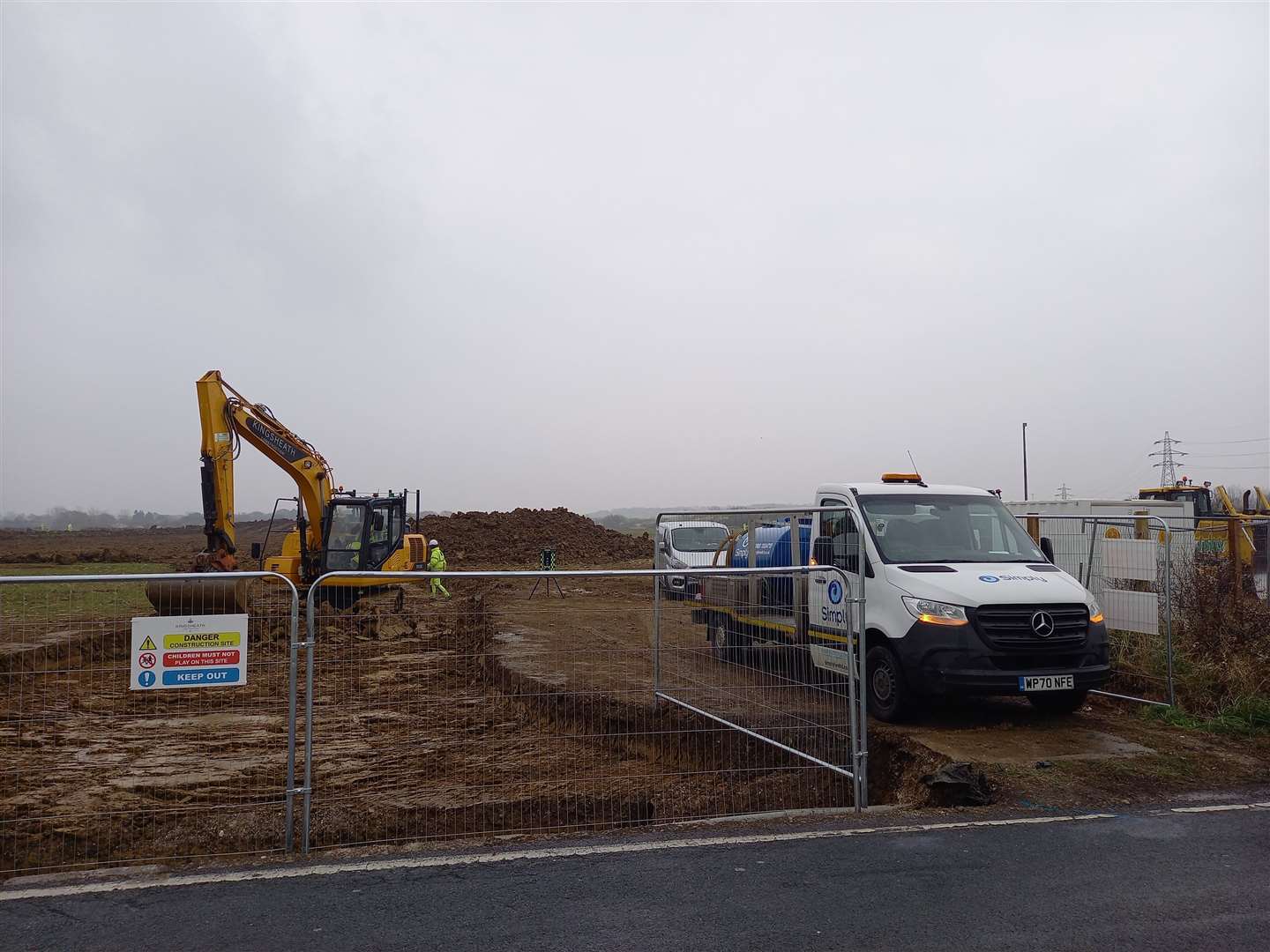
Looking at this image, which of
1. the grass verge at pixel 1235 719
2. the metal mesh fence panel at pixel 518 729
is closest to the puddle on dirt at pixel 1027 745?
the grass verge at pixel 1235 719

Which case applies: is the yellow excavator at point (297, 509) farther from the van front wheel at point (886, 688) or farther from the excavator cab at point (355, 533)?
the van front wheel at point (886, 688)

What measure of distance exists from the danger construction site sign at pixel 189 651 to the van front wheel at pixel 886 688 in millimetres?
5361

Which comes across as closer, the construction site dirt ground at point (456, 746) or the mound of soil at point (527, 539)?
the construction site dirt ground at point (456, 746)

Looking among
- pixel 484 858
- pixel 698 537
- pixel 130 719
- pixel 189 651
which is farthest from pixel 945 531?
pixel 130 719

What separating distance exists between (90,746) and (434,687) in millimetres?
2830

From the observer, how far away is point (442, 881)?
4996mm

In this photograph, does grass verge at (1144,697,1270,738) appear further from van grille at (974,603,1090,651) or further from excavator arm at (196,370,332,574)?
excavator arm at (196,370,332,574)

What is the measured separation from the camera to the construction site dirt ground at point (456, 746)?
6.06m

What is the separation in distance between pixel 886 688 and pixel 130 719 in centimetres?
618

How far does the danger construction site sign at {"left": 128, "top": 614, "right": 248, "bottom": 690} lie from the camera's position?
5.55 meters

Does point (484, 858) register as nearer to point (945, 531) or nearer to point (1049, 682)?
point (1049, 682)

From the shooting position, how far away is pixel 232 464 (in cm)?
1812

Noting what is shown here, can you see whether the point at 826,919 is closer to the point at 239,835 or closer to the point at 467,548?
the point at 239,835

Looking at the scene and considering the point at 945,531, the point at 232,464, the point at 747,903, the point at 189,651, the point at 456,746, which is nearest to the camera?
the point at 747,903
